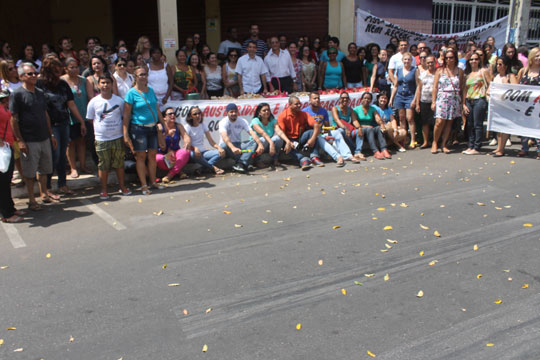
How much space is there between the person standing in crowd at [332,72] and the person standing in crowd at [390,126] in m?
1.44

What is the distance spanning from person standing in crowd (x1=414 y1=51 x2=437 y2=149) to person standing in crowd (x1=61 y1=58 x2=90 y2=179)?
6.46m

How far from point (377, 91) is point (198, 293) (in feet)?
27.4

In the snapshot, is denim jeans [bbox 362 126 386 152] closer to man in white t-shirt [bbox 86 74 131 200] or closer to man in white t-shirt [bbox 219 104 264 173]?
man in white t-shirt [bbox 219 104 264 173]

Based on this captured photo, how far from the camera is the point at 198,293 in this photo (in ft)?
13.8

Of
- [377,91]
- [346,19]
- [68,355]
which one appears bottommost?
[68,355]

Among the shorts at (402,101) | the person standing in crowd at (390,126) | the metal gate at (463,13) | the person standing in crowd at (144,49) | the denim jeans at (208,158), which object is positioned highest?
the metal gate at (463,13)

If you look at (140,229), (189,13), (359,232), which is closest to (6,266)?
(140,229)

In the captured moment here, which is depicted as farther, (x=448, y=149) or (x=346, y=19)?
(x=346, y=19)

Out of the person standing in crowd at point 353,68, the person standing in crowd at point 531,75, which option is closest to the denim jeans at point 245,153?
the person standing in crowd at point 353,68

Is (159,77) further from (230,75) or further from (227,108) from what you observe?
(230,75)

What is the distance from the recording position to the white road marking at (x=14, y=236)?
5.38 meters

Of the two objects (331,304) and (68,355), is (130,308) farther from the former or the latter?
(331,304)

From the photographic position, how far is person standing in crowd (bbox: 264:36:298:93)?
11.0 meters

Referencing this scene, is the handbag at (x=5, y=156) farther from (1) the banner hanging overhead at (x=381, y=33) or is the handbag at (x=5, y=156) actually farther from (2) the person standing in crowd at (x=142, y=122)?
(1) the banner hanging overhead at (x=381, y=33)
